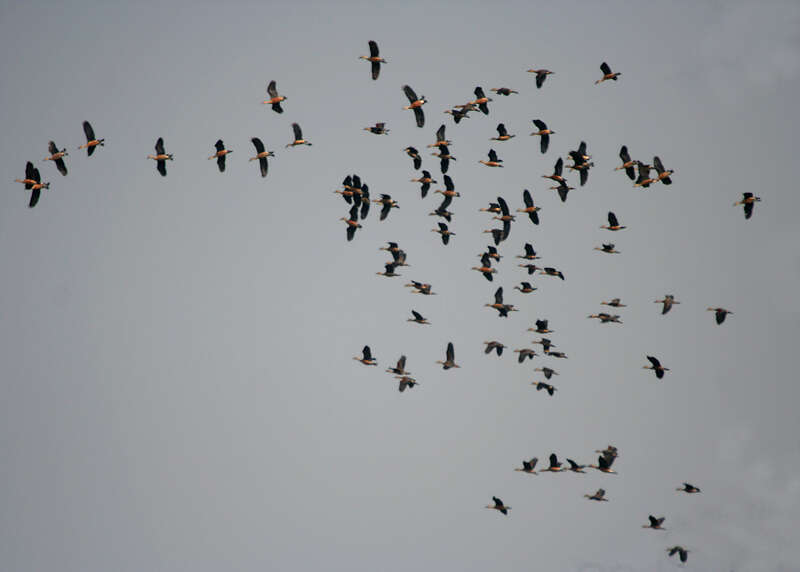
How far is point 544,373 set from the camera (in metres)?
100

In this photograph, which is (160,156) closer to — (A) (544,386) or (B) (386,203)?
(B) (386,203)

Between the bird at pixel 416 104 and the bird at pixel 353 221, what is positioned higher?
the bird at pixel 416 104

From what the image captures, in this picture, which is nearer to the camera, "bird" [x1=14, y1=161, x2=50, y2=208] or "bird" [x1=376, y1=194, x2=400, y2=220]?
"bird" [x1=14, y1=161, x2=50, y2=208]

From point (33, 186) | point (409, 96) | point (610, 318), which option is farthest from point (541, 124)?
point (33, 186)

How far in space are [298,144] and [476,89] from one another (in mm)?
13996

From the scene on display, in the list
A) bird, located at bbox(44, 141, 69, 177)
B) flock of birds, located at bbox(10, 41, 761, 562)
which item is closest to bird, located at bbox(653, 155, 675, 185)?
flock of birds, located at bbox(10, 41, 761, 562)

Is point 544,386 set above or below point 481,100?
below

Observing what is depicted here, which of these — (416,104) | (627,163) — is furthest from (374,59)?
(627,163)

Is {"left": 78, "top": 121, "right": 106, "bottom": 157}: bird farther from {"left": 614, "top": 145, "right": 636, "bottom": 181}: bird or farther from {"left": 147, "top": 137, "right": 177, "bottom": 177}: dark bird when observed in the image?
{"left": 614, "top": 145, "right": 636, "bottom": 181}: bird

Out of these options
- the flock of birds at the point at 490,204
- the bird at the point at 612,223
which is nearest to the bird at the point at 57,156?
the flock of birds at the point at 490,204

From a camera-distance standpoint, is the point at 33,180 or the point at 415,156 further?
the point at 415,156

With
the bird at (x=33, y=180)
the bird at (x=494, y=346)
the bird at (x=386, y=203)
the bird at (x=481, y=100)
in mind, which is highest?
the bird at (x=481, y=100)

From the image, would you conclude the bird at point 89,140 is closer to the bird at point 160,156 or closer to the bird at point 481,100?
the bird at point 160,156

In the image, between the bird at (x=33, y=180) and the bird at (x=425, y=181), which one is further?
the bird at (x=425, y=181)
